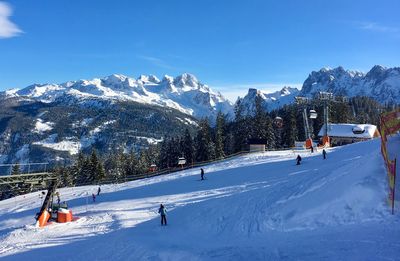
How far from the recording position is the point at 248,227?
2294 cm

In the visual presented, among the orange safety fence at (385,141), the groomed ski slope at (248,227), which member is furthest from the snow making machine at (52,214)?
the orange safety fence at (385,141)

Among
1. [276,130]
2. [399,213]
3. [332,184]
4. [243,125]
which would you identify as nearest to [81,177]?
[243,125]

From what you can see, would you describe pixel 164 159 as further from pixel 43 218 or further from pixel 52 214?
pixel 43 218

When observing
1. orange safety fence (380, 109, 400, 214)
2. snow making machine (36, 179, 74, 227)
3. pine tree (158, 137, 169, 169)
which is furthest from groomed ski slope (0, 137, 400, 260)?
pine tree (158, 137, 169, 169)

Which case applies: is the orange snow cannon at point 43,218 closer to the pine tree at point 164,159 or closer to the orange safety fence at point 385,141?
the orange safety fence at point 385,141

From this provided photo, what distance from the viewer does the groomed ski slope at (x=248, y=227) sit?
667 inches

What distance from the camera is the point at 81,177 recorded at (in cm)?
8656

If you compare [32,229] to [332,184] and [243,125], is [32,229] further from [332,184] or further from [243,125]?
[243,125]

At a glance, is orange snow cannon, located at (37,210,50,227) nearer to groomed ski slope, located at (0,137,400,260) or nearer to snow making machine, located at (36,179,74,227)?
snow making machine, located at (36,179,74,227)

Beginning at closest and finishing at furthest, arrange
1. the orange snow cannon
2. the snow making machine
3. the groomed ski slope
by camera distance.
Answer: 1. the groomed ski slope
2. the orange snow cannon
3. the snow making machine

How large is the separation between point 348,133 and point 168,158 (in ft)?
132

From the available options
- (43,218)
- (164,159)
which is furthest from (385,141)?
(164,159)

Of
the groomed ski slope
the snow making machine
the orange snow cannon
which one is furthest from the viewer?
A: the snow making machine

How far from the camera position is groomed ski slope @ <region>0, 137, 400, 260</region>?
16953 mm
